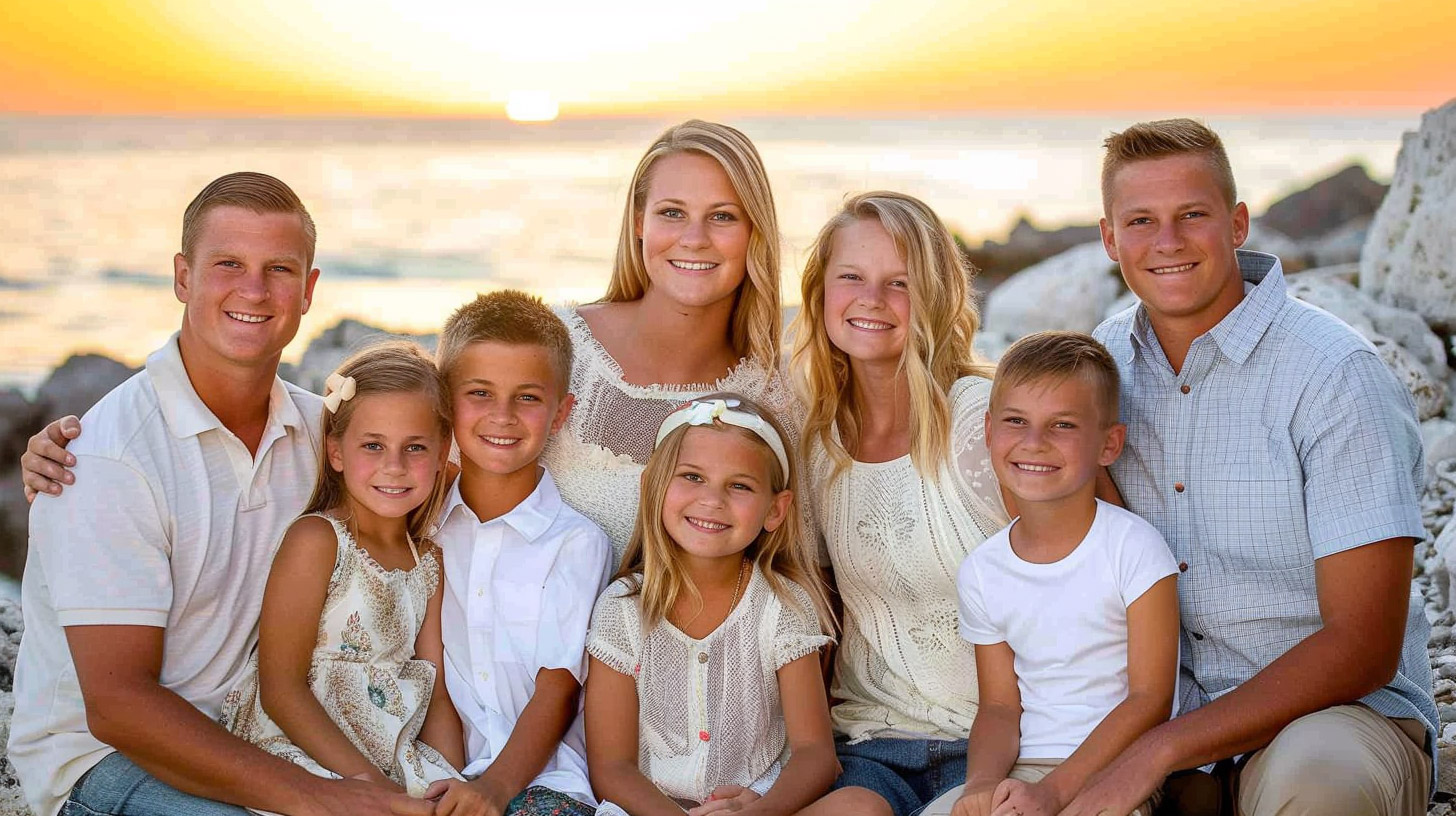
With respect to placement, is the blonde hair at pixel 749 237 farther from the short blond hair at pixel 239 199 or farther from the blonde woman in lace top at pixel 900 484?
the short blond hair at pixel 239 199

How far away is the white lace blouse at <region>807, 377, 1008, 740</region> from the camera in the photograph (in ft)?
11.4

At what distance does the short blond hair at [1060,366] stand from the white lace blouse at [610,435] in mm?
813

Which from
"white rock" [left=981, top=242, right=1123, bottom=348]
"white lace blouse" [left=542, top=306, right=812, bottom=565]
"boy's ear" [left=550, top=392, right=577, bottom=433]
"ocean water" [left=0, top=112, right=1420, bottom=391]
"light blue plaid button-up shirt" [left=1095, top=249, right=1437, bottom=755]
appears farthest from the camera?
"ocean water" [left=0, top=112, right=1420, bottom=391]

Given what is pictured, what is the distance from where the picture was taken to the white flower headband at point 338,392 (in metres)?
3.36

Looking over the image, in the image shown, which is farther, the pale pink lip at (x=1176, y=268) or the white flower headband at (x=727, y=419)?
the white flower headband at (x=727, y=419)

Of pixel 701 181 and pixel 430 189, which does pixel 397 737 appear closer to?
pixel 701 181

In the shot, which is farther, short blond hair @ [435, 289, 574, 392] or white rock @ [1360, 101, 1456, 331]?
white rock @ [1360, 101, 1456, 331]

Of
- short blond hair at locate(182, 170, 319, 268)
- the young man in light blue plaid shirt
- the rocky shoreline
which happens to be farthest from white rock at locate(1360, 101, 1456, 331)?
short blond hair at locate(182, 170, 319, 268)

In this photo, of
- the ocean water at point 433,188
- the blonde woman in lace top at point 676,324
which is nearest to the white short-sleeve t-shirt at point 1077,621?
the blonde woman in lace top at point 676,324

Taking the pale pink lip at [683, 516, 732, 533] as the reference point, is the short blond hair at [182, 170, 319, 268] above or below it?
above

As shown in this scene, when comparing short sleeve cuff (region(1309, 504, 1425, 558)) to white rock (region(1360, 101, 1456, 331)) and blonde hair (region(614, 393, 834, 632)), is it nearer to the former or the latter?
blonde hair (region(614, 393, 834, 632))

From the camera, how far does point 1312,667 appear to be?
2.98 meters

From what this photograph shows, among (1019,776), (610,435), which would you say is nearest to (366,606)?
(610,435)

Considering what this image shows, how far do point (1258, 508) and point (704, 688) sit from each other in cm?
149
